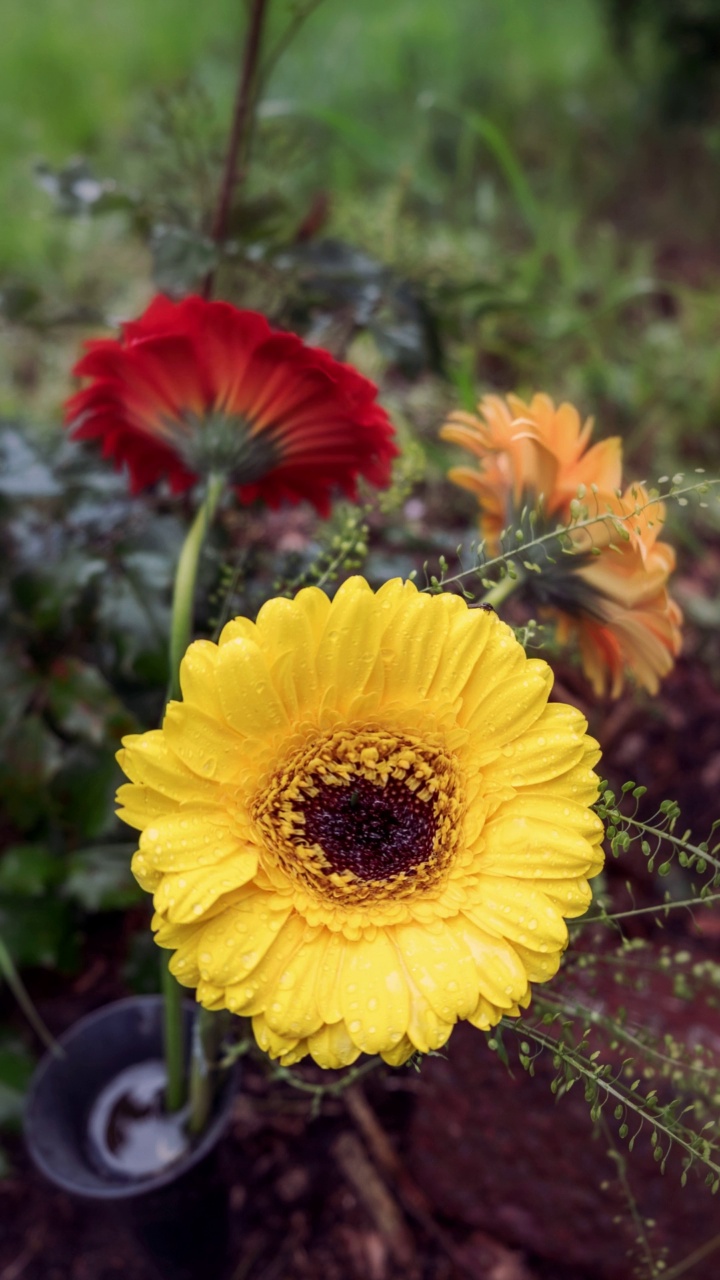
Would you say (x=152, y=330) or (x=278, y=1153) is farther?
(x=278, y=1153)

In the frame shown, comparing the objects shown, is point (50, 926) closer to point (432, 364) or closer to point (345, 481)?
point (345, 481)

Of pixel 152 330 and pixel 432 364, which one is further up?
pixel 152 330

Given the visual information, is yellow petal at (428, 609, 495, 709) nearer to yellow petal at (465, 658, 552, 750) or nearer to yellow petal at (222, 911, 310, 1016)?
yellow petal at (465, 658, 552, 750)

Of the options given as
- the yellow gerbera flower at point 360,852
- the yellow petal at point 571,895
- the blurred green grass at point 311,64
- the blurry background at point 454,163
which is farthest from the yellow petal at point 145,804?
the blurred green grass at point 311,64

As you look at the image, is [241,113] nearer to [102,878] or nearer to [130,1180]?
[102,878]

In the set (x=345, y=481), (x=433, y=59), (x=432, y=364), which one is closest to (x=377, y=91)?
(x=433, y=59)

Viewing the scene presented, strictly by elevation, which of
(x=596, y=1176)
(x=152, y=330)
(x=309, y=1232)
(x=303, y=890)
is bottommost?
(x=309, y=1232)

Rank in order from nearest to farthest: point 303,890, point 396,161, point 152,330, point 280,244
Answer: point 303,890 < point 152,330 < point 280,244 < point 396,161
